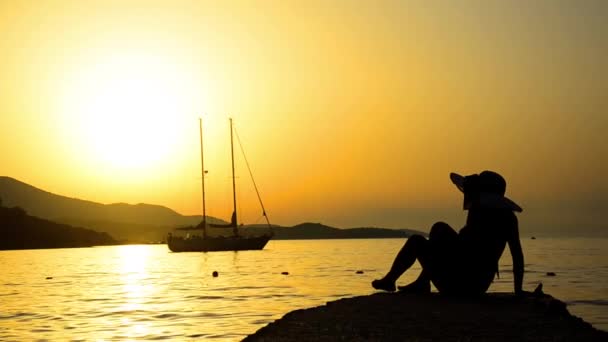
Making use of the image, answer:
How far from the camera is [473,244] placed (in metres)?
11.1

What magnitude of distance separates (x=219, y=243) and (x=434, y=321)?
131614mm

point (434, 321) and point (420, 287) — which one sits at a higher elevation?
point (420, 287)

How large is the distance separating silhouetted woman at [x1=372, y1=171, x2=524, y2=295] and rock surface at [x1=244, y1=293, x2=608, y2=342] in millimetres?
343

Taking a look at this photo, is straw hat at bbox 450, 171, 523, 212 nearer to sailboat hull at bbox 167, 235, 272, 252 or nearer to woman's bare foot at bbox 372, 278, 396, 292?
woman's bare foot at bbox 372, 278, 396, 292

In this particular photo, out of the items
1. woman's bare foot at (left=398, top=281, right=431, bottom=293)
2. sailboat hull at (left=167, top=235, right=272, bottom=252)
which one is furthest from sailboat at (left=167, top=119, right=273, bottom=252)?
woman's bare foot at (left=398, top=281, right=431, bottom=293)

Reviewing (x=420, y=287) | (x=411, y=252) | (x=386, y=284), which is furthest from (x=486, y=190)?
(x=386, y=284)

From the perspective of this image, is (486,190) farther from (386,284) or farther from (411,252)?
(386,284)

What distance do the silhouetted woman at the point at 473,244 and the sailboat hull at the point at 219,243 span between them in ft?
422

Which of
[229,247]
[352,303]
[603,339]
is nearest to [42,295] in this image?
[352,303]

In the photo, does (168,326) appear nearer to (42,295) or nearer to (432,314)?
(432,314)

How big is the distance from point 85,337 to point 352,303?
47.2 ft

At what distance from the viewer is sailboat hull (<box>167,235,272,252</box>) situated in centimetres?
13912

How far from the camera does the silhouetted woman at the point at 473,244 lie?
10.9 meters

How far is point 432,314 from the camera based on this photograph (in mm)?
9758
